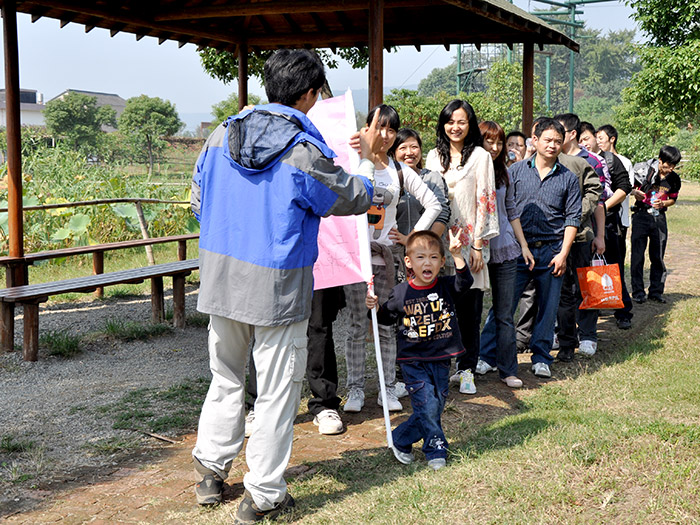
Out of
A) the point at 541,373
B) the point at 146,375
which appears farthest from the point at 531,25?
the point at 146,375

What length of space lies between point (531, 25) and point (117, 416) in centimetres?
666

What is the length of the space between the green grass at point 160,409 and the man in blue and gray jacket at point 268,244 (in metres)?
1.41

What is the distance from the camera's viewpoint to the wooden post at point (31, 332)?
6234 millimetres

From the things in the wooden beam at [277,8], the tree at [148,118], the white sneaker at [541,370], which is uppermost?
the tree at [148,118]

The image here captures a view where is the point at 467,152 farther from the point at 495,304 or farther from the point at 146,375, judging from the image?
the point at 146,375

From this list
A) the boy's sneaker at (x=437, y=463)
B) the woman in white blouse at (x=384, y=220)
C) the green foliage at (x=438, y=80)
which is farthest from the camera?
the green foliage at (x=438, y=80)

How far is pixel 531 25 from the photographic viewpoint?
9227mm

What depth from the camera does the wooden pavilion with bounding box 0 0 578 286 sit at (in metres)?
7.40

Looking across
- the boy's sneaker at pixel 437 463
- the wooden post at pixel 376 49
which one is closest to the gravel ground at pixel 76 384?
the boy's sneaker at pixel 437 463

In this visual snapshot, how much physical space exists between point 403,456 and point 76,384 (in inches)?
109

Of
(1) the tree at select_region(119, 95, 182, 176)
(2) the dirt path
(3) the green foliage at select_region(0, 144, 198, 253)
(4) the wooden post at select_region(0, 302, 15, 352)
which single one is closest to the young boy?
(2) the dirt path

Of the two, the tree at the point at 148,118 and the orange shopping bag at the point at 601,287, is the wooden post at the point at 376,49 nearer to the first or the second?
the orange shopping bag at the point at 601,287

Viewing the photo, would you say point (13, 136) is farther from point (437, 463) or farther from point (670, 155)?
point (670, 155)

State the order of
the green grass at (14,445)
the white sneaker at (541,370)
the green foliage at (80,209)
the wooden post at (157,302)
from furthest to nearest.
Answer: the green foliage at (80,209), the wooden post at (157,302), the white sneaker at (541,370), the green grass at (14,445)
